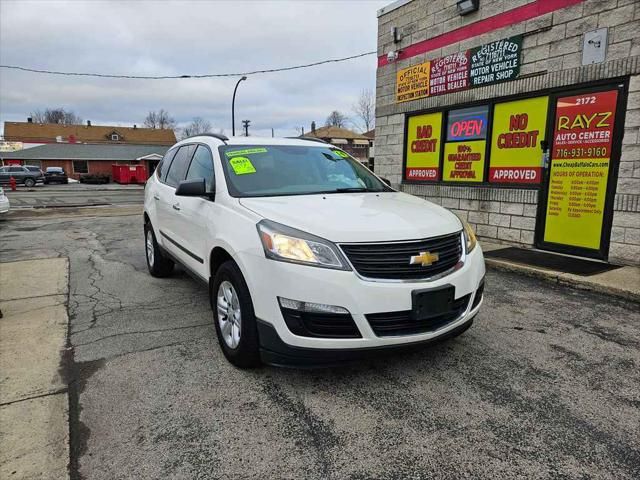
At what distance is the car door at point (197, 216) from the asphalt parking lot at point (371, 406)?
0.68 meters

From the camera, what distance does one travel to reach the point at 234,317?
326 cm

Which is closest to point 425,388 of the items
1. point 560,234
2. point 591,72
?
point 560,234

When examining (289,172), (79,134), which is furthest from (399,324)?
(79,134)

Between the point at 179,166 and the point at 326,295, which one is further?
the point at 179,166

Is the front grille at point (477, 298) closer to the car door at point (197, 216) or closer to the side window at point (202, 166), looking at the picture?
the car door at point (197, 216)

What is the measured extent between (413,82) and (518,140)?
2880mm

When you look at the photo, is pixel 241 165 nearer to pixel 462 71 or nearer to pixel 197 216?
pixel 197 216

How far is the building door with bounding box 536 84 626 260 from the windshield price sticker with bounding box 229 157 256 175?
5183 millimetres

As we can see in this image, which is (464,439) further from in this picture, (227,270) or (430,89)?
(430,89)

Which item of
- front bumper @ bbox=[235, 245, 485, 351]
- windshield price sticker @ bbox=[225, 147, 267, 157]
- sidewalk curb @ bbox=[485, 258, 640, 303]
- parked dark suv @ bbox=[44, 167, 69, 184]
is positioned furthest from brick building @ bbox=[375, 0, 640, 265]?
parked dark suv @ bbox=[44, 167, 69, 184]

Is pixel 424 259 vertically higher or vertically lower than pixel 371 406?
higher

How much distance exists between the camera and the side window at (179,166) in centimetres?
489

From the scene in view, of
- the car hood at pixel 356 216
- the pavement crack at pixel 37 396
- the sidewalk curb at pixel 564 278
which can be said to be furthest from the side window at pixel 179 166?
the sidewalk curb at pixel 564 278

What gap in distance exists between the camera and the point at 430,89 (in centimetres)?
905
